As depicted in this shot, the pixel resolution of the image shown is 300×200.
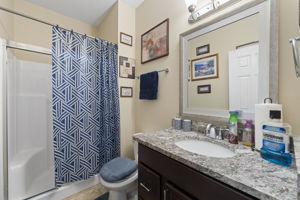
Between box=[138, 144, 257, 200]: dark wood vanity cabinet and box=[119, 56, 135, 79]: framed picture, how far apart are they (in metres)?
1.17

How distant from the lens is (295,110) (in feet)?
2.34

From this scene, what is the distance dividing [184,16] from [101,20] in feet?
5.13

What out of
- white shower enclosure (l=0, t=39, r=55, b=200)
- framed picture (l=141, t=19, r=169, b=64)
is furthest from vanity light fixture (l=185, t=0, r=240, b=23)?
white shower enclosure (l=0, t=39, r=55, b=200)

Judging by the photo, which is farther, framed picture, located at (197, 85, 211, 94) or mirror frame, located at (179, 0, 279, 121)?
framed picture, located at (197, 85, 211, 94)

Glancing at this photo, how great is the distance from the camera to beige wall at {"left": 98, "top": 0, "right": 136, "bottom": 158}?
184 cm

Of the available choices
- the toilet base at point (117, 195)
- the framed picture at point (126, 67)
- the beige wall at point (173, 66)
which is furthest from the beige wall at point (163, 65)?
the toilet base at point (117, 195)

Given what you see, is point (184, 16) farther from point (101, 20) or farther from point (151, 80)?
point (101, 20)

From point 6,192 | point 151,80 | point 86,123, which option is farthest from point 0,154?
point 151,80

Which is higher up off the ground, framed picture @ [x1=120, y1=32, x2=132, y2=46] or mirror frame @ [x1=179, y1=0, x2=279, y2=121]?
framed picture @ [x1=120, y1=32, x2=132, y2=46]

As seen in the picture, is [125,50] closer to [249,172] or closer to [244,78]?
[244,78]

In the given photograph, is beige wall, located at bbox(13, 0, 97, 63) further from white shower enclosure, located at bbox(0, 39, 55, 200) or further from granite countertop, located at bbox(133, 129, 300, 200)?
granite countertop, located at bbox(133, 129, 300, 200)

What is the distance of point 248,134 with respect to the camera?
82 centimetres

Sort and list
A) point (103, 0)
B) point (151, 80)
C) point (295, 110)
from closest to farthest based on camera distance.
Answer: point (295, 110)
point (151, 80)
point (103, 0)

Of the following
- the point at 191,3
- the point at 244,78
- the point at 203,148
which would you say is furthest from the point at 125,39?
the point at 203,148
